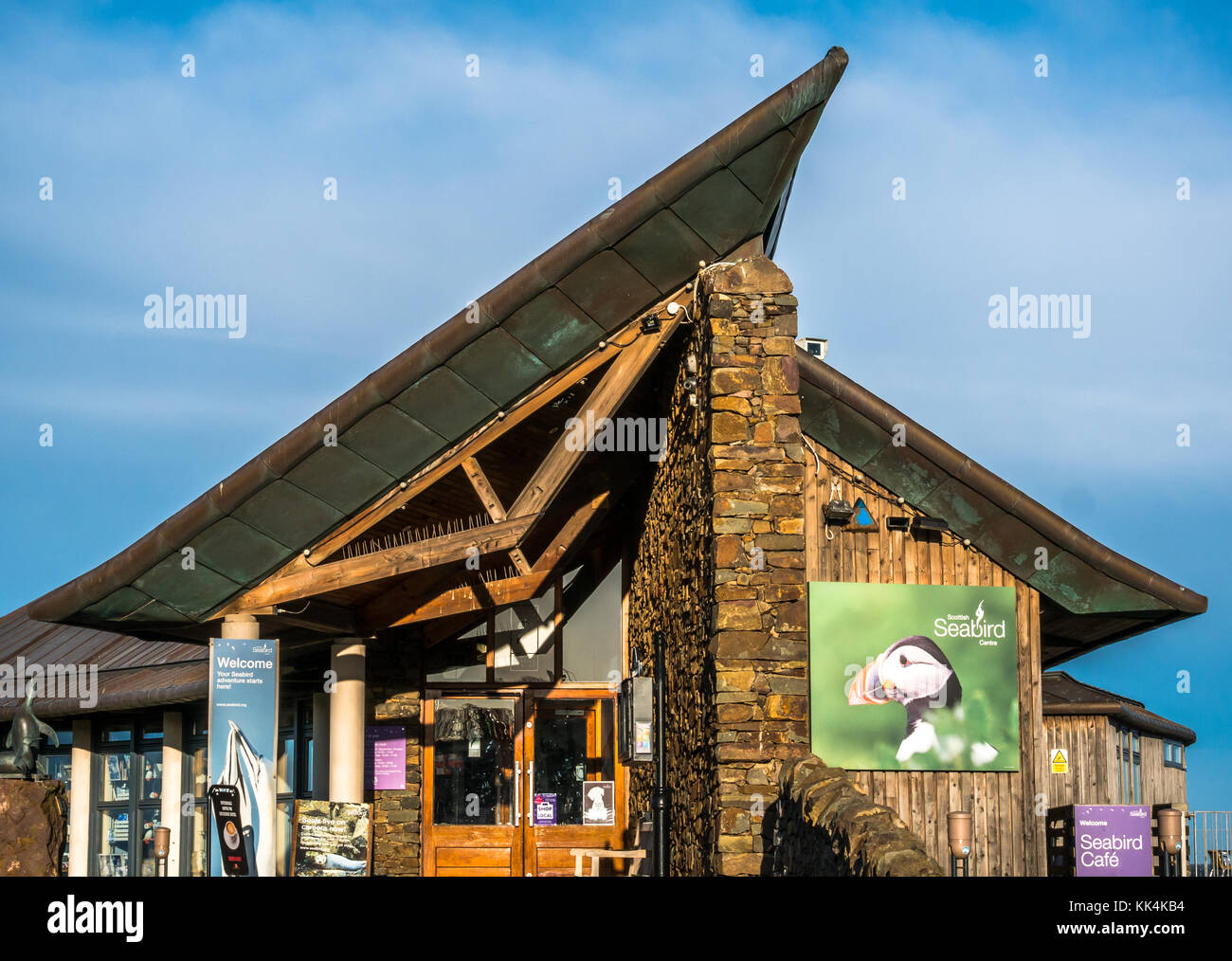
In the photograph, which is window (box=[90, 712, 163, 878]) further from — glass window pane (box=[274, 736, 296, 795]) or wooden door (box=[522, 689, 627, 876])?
wooden door (box=[522, 689, 627, 876])

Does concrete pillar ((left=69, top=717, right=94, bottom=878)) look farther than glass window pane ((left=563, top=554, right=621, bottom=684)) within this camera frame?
Yes

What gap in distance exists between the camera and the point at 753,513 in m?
11.0

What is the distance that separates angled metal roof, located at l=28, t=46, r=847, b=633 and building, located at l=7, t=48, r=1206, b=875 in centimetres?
2

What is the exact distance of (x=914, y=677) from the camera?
13031 millimetres

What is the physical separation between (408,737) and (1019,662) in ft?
21.0

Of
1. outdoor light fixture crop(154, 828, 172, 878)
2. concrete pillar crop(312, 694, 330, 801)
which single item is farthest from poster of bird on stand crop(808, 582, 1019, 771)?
outdoor light fixture crop(154, 828, 172, 878)

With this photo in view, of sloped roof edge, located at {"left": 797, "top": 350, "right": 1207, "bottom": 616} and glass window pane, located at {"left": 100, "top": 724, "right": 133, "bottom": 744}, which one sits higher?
sloped roof edge, located at {"left": 797, "top": 350, "right": 1207, "bottom": 616}

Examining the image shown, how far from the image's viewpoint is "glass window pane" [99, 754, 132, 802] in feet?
70.6

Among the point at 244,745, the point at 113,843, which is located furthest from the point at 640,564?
the point at 113,843

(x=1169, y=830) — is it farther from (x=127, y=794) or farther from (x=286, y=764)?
(x=127, y=794)

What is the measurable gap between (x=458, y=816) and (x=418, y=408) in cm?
559

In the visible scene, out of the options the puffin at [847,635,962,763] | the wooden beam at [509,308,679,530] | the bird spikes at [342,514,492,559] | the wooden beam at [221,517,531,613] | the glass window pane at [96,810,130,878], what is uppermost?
the wooden beam at [509,308,679,530]
